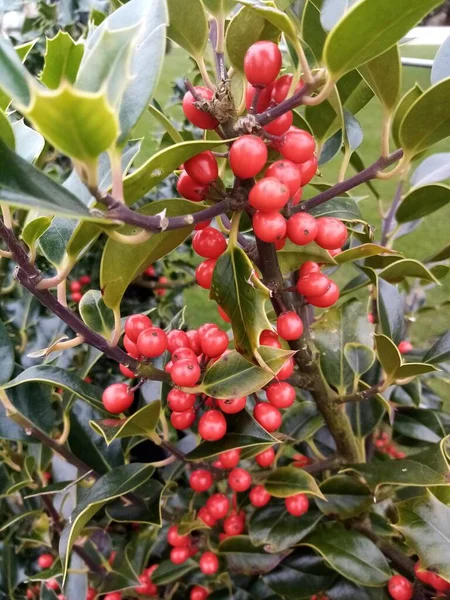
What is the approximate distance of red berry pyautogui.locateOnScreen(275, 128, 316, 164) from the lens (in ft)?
1.63

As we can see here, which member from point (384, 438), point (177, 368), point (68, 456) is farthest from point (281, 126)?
point (384, 438)

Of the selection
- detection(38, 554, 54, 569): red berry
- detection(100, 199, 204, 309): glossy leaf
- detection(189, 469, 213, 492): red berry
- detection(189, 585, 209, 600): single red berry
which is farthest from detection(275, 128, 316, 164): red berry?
detection(38, 554, 54, 569): red berry

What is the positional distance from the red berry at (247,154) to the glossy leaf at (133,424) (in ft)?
1.16

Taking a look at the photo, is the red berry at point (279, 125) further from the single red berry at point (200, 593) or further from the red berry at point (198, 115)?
the single red berry at point (200, 593)

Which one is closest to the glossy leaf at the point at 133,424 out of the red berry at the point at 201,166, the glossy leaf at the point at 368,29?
the red berry at the point at 201,166

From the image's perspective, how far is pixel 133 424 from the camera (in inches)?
28.3

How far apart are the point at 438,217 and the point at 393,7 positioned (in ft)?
12.1

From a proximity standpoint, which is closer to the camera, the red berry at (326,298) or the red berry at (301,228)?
the red berry at (301,228)

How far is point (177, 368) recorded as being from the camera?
2.06ft

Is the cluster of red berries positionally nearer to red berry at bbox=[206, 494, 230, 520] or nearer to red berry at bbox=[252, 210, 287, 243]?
red berry at bbox=[206, 494, 230, 520]

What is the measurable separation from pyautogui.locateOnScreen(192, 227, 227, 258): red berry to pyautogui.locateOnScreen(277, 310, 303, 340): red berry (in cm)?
11

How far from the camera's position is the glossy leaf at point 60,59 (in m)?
0.47

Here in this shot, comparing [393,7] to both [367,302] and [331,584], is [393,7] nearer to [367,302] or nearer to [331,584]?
[367,302]

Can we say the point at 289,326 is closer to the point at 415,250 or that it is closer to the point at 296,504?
the point at 296,504
